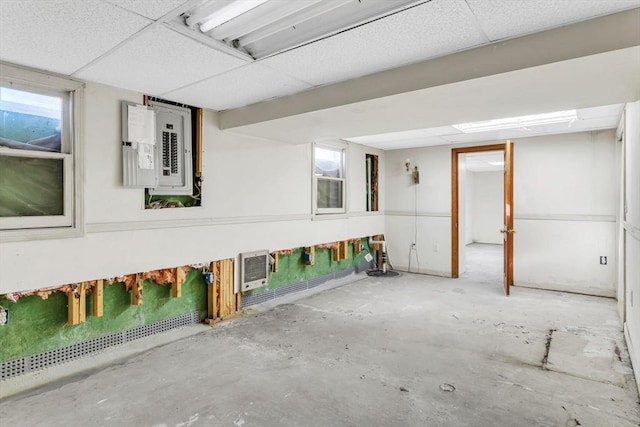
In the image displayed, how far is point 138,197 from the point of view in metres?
3.02

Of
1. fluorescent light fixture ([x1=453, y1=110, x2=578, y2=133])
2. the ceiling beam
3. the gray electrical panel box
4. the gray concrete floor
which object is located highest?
fluorescent light fixture ([x1=453, y1=110, x2=578, y2=133])

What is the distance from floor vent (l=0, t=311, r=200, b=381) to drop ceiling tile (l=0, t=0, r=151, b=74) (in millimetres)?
2082

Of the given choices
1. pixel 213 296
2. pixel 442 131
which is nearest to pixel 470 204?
pixel 442 131

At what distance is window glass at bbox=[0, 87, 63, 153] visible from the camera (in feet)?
7.88

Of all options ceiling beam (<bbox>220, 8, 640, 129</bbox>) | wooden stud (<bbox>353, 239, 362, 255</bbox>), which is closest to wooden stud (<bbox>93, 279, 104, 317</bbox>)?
ceiling beam (<bbox>220, 8, 640, 129</bbox>)

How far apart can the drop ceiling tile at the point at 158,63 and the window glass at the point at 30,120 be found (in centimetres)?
34

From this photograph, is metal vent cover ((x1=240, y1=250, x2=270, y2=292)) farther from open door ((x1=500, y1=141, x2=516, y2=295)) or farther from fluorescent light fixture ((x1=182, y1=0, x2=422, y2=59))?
open door ((x1=500, y1=141, x2=516, y2=295))

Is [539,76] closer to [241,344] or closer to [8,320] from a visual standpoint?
[241,344]

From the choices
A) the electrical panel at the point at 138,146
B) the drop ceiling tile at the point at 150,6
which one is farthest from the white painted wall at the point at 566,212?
the drop ceiling tile at the point at 150,6

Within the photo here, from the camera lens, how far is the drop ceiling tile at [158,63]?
2004 millimetres

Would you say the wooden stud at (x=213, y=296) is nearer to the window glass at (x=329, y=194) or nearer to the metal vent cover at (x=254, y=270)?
the metal vent cover at (x=254, y=270)

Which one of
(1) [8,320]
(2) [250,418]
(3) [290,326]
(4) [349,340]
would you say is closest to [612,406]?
(4) [349,340]

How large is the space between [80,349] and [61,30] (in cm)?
230

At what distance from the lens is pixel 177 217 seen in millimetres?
3301
